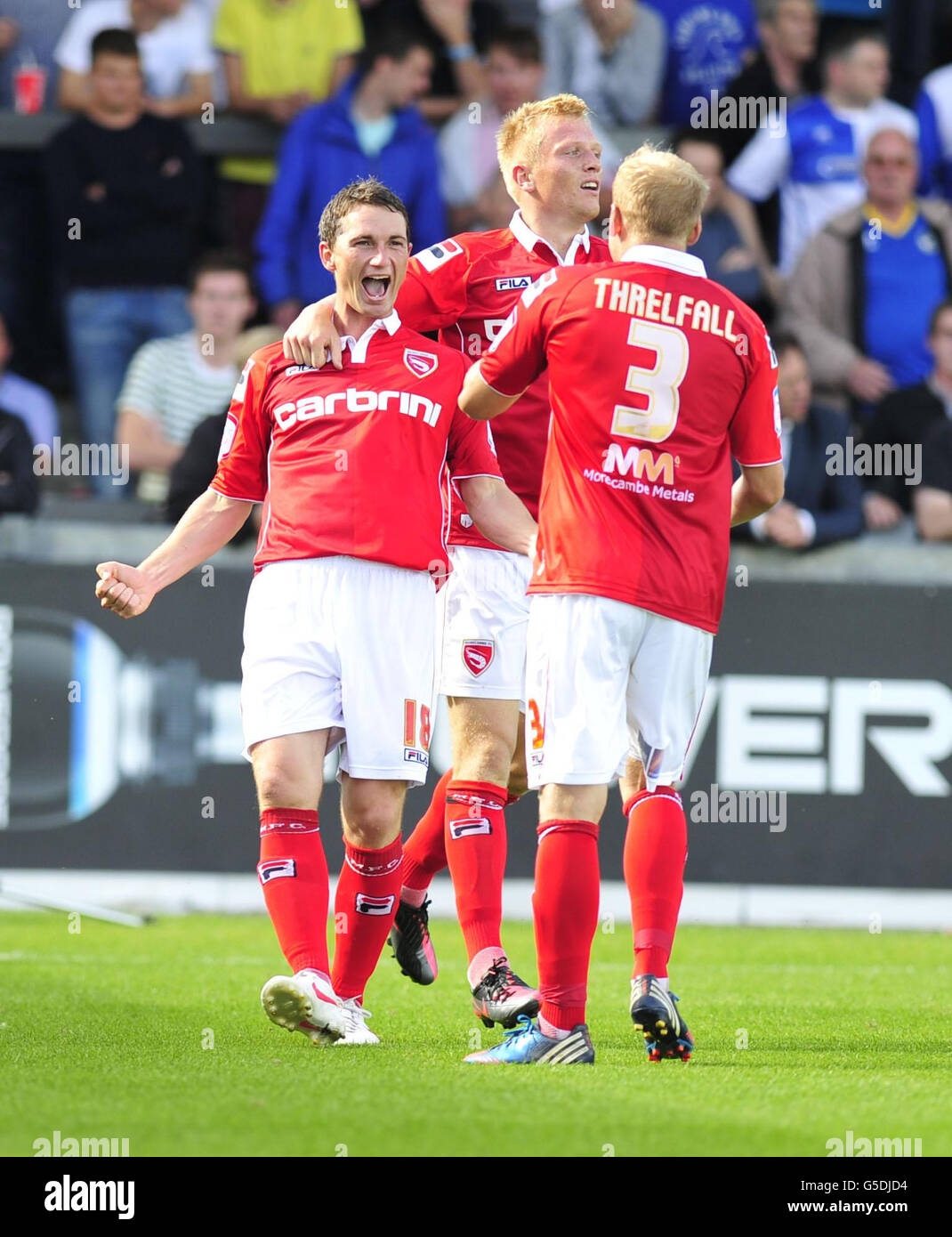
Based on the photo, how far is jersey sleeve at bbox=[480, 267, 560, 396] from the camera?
5039mm

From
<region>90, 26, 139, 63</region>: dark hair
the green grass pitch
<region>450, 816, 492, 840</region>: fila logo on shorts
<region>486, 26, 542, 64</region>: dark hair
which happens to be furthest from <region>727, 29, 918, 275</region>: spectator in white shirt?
<region>450, 816, 492, 840</region>: fila logo on shorts

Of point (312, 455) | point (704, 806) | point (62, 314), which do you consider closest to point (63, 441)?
point (62, 314)

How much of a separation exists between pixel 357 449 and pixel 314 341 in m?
0.33

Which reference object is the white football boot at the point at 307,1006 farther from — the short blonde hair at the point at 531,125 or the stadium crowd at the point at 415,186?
Result: the stadium crowd at the point at 415,186

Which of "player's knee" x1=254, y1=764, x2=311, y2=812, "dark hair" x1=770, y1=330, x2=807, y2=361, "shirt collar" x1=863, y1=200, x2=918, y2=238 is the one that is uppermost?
"shirt collar" x1=863, y1=200, x2=918, y2=238

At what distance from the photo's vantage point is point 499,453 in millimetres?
6172

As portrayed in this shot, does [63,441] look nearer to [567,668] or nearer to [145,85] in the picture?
[145,85]

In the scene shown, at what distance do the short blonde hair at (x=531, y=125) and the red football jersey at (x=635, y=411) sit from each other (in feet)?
3.38

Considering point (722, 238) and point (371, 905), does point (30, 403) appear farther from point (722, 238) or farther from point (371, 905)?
point (371, 905)

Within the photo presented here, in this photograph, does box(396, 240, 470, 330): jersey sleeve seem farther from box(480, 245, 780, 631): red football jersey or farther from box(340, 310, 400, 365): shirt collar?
box(480, 245, 780, 631): red football jersey

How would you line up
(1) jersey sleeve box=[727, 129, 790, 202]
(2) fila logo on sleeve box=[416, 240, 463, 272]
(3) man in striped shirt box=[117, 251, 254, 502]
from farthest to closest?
(1) jersey sleeve box=[727, 129, 790, 202]
(3) man in striped shirt box=[117, 251, 254, 502]
(2) fila logo on sleeve box=[416, 240, 463, 272]

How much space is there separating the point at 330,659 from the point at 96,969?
2.74m

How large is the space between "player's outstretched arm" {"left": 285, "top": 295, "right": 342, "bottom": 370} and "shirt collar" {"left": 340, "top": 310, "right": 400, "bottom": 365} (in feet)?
0.13

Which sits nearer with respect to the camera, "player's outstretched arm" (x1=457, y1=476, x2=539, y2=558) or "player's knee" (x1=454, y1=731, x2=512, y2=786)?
"player's outstretched arm" (x1=457, y1=476, x2=539, y2=558)
